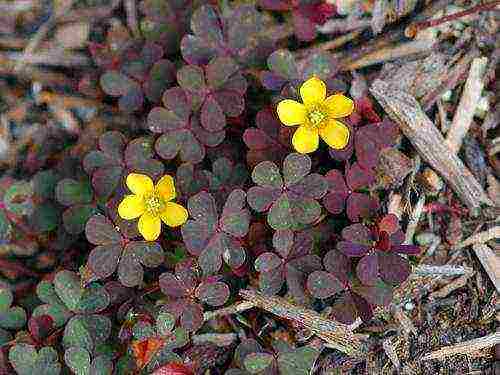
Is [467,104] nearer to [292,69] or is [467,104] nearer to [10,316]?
[292,69]

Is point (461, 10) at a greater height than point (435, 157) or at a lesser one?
greater

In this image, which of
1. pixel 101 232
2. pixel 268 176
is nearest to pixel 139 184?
pixel 101 232

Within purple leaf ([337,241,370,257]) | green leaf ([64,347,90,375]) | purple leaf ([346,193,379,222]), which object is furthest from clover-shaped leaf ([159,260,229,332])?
purple leaf ([346,193,379,222])

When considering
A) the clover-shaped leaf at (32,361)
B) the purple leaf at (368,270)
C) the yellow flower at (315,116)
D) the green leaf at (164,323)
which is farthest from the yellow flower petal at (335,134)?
the clover-shaped leaf at (32,361)

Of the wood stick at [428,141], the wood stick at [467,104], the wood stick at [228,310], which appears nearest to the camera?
the wood stick at [228,310]

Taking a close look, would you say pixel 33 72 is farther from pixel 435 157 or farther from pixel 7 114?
pixel 435 157

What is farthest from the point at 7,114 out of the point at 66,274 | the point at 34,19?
the point at 66,274

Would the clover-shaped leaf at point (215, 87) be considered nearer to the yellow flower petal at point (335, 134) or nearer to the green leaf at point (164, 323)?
the yellow flower petal at point (335, 134)
